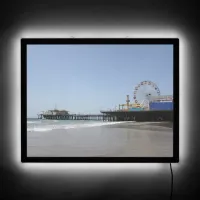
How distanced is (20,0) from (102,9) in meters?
0.71

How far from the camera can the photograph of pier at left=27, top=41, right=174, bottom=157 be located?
7.55ft

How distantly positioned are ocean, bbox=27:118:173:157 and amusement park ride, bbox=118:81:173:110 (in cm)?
16

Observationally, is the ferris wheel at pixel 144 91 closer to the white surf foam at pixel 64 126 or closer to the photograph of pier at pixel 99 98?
the photograph of pier at pixel 99 98

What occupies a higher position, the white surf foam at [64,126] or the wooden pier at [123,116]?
the wooden pier at [123,116]

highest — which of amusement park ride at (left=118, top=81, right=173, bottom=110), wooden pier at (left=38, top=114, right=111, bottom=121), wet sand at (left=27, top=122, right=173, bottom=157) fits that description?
amusement park ride at (left=118, top=81, right=173, bottom=110)

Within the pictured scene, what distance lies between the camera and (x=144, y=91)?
2299 mm

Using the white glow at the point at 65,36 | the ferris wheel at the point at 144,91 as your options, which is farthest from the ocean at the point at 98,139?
the ferris wheel at the point at 144,91

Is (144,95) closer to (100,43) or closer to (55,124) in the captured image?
(100,43)

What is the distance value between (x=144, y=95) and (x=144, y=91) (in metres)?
0.03

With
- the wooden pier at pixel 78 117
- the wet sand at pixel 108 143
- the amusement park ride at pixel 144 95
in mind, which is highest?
the amusement park ride at pixel 144 95

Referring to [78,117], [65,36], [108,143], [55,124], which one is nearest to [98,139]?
[108,143]

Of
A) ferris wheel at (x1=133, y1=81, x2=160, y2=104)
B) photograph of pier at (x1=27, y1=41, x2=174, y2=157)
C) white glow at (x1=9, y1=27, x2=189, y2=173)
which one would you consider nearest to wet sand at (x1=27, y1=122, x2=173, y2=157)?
photograph of pier at (x1=27, y1=41, x2=174, y2=157)

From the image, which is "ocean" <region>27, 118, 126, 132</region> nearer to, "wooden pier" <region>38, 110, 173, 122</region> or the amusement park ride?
"wooden pier" <region>38, 110, 173, 122</region>

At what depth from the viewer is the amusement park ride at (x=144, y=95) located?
7.55 feet
